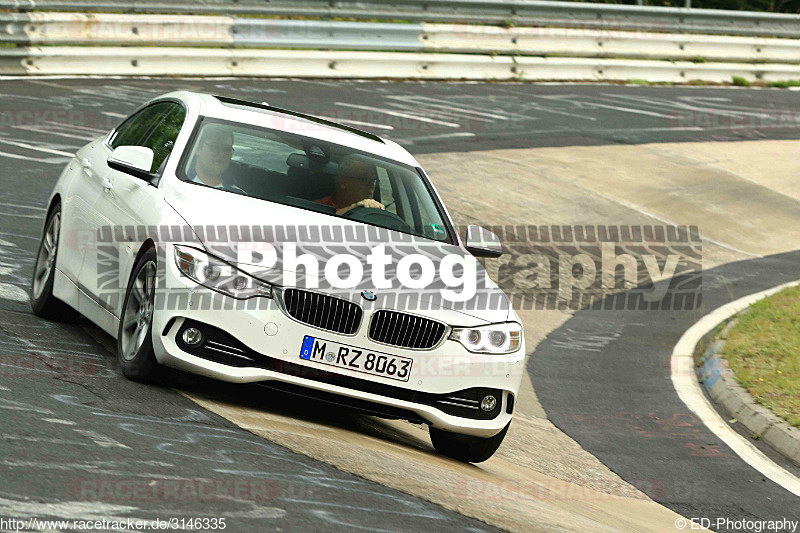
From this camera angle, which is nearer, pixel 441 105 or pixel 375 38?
pixel 441 105

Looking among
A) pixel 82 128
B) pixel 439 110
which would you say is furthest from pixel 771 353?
pixel 439 110

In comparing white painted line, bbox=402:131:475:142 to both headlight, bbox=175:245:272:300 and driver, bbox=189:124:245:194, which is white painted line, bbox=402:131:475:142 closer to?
driver, bbox=189:124:245:194

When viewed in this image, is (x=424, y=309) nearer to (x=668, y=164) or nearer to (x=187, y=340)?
A: (x=187, y=340)

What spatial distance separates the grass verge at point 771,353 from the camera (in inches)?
383

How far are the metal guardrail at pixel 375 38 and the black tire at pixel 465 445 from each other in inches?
560

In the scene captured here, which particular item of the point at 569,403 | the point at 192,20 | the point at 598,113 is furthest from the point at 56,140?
the point at 598,113

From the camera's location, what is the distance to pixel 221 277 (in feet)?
20.3

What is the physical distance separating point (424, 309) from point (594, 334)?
239 inches

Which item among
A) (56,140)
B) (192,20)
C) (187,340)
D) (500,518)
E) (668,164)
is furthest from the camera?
(192,20)

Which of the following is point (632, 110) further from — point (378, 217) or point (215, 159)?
point (215, 159)

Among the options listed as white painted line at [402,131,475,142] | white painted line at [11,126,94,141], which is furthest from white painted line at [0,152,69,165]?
white painted line at [402,131,475,142]

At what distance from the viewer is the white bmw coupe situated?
621cm

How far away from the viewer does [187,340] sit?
6.24 meters

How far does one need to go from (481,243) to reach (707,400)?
3647mm
